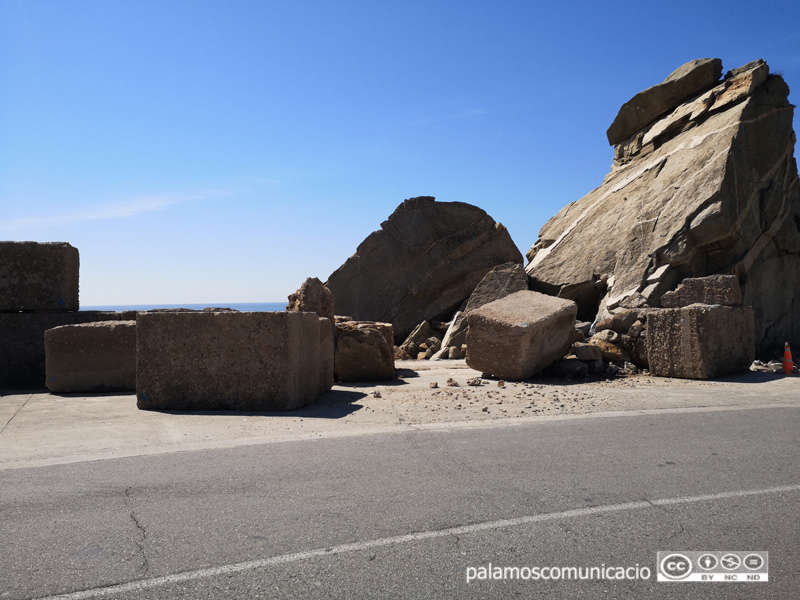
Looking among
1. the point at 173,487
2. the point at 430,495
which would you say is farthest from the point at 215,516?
the point at 430,495

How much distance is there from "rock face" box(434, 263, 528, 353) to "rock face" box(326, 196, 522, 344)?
2861mm

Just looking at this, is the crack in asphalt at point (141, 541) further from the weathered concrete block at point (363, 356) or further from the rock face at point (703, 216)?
the rock face at point (703, 216)

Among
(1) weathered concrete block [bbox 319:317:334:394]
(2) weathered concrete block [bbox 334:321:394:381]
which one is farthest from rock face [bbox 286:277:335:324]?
(1) weathered concrete block [bbox 319:317:334:394]

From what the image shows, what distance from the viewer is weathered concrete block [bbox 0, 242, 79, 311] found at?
9312mm

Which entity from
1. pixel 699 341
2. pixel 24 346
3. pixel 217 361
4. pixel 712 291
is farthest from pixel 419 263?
pixel 217 361

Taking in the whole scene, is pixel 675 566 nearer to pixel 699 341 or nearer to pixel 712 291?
pixel 699 341

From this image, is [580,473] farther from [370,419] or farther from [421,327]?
[421,327]

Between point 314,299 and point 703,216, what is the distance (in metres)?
8.76

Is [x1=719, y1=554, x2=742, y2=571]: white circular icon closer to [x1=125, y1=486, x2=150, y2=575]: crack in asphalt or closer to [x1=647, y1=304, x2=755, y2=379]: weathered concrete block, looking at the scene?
[x1=125, y1=486, x2=150, y2=575]: crack in asphalt

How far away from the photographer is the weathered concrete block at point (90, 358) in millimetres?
8453

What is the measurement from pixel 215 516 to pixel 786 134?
53.6 feet

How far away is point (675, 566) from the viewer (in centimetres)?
306

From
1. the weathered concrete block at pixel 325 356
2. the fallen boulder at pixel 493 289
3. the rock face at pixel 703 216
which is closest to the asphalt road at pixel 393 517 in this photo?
the weathered concrete block at pixel 325 356

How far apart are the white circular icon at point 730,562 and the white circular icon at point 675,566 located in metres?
0.17
